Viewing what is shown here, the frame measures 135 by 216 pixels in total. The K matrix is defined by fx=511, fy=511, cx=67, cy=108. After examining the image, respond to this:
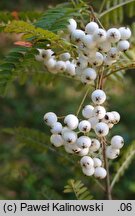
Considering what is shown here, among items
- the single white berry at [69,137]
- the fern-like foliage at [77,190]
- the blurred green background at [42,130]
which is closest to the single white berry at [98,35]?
the single white berry at [69,137]

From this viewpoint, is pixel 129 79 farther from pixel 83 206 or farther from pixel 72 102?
pixel 83 206

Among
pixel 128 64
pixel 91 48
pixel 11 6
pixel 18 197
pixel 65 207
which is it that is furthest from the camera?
pixel 11 6

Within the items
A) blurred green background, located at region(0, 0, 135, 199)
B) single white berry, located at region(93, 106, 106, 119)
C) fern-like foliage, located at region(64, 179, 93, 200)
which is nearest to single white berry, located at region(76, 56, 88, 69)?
single white berry, located at region(93, 106, 106, 119)

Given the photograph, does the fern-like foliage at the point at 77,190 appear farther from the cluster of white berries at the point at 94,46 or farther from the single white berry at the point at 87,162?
the cluster of white berries at the point at 94,46

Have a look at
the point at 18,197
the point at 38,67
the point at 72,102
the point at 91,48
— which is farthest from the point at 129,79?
the point at 91,48

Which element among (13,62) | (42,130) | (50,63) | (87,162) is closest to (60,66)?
(50,63)

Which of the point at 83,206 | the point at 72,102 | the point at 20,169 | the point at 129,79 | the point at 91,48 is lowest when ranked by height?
the point at 83,206

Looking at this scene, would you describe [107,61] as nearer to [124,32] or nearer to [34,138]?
[124,32]
